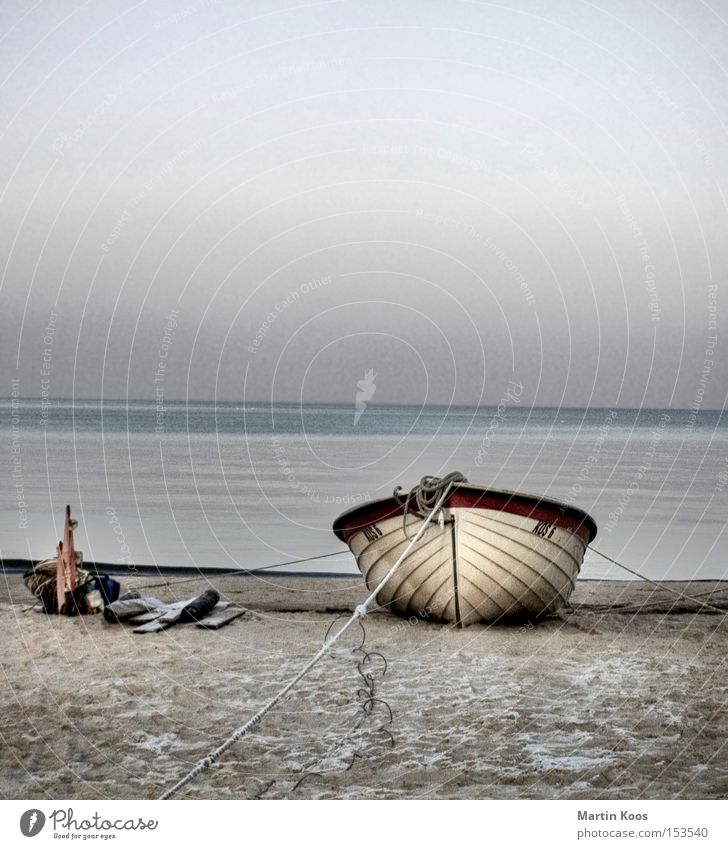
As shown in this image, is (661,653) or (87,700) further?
(661,653)

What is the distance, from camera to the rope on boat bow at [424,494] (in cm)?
591

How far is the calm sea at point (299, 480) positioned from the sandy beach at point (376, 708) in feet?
9.48

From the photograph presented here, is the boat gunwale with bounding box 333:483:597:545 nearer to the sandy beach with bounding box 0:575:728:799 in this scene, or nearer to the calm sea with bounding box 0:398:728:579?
the sandy beach with bounding box 0:575:728:799

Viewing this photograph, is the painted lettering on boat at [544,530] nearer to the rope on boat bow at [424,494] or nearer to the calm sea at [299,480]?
the rope on boat bow at [424,494]

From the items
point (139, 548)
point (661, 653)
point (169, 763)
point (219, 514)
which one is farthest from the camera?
point (219, 514)

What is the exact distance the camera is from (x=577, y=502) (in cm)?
1390

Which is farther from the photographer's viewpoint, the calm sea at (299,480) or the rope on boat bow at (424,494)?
the calm sea at (299,480)

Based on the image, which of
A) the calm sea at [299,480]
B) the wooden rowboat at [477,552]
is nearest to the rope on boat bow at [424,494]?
the wooden rowboat at [477,552]

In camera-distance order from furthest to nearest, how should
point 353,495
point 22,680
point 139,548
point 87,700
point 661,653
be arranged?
1. point 353,495
2. point 139,548
3. point 661,653
4. point 22,680
5. point 87,700

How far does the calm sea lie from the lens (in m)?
9.99

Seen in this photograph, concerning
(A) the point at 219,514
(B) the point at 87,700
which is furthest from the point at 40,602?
(A) the point at 219,514

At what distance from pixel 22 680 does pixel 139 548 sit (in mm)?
4781

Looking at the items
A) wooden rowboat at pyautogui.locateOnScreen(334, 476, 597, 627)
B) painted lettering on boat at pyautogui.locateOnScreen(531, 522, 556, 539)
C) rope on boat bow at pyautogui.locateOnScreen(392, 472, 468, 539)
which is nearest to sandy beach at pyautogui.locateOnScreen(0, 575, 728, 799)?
wooden rowboat at pyautogui.locateOnScreen(334, 476, 597, 627)

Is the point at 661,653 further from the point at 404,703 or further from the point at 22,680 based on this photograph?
the point at 22,680
